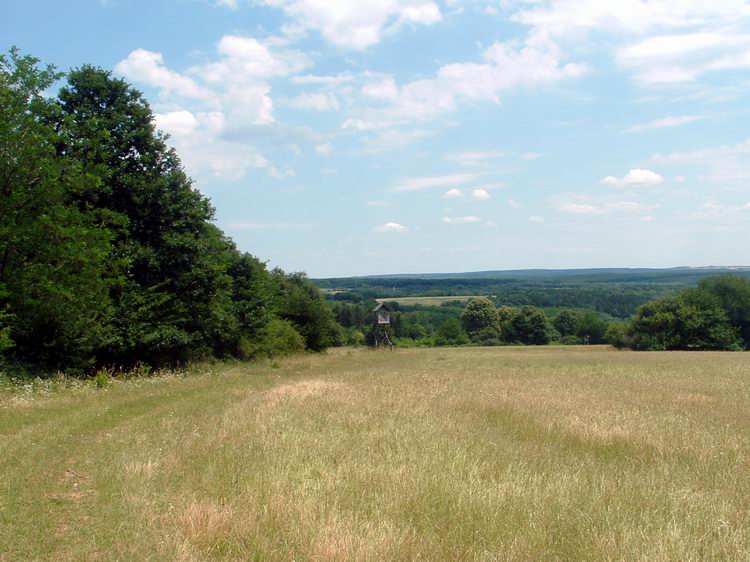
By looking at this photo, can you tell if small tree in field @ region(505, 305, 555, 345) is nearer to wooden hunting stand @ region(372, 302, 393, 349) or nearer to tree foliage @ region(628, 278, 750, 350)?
tree foliage @ region(628, 278, 750, 350)

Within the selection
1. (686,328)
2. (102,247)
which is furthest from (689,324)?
(102,247)

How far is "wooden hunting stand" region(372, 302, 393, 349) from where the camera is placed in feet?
213

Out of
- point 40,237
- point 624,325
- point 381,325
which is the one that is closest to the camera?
point 40,237

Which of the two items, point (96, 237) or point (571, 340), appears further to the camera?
point (571, 340)

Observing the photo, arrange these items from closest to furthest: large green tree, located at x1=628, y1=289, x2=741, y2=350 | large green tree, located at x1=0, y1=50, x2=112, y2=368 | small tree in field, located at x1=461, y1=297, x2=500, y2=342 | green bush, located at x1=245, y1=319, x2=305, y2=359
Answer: large green tree, located at x1=0, y1=50, x2=112, y2=368 → green bush, located at x1=245, y1=319, x2=305, y2=359 → large green tree, located at x1=628, y1=289, x2=741, y2=350 → small tree in field, located at x1=461, y1=297, x2=500, y2=342

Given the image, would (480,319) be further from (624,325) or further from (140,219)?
(140,219)

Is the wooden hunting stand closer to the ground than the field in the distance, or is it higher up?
closer to the ground

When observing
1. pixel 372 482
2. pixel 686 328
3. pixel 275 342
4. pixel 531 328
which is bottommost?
pixel 531 328

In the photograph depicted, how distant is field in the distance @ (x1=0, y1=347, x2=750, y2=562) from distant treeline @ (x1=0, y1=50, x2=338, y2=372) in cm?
771

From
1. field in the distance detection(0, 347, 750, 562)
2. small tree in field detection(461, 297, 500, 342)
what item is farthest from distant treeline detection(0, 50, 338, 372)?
small tree in field detection(461, 297, 500, 342)

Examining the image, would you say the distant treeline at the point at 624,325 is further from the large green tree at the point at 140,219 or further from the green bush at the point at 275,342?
the large green tree at the point at 140,219

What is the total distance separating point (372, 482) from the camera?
24.1 feet

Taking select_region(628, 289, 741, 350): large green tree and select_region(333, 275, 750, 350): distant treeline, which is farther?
select_region(333, 275, 750, 350): distant treeline

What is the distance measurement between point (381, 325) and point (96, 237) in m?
45.2
